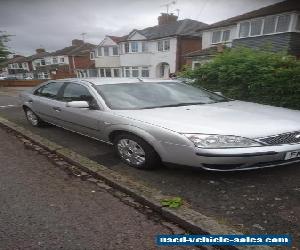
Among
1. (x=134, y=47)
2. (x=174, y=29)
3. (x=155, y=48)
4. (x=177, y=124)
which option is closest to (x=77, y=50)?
(x=134, y=47)

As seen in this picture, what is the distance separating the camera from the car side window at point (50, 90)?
570 cm

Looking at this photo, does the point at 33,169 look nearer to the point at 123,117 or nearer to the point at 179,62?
the point at 123,117

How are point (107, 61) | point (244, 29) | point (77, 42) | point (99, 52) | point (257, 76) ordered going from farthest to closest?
1. point (77, 42)
2. point (99, 52)
3. point (107, 61)
4. point (244, 29)
5. point (257, 76)

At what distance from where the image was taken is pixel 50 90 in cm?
596

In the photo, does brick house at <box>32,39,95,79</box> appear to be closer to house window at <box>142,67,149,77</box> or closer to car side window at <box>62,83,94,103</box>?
house window at <box>142,67,149,77</box>

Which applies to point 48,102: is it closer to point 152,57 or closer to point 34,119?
point 34,119

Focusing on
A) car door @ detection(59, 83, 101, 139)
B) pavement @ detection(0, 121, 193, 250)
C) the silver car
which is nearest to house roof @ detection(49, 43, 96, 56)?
car door @ detection(59, 83, 101, 139)

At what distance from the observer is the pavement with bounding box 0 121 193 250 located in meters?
2.43

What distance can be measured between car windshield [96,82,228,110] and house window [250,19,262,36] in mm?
16707

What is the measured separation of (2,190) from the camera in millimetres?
3438

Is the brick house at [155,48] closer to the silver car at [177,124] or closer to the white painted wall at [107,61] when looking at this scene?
the white painted wall at [107,61]

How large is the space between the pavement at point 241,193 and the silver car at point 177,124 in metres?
0.26

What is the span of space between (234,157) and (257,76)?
4005mm

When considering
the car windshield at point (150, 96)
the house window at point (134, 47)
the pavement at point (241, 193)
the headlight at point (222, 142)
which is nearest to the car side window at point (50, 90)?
the car windshield at point (150, 96)
